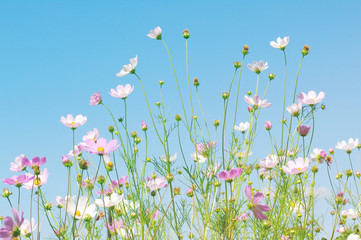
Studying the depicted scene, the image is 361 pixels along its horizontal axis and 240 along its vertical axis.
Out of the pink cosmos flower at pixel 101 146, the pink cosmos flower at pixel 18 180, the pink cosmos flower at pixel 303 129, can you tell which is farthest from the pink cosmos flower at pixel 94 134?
the pink cosmos flower at pixel 303 129

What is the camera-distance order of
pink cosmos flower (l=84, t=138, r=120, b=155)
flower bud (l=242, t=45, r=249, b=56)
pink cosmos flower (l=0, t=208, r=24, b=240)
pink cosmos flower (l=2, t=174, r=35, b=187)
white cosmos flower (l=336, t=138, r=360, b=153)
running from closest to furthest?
pink cosmos flower (l=0, t=208, r=24, b=240), pink cosmos flower (l=84, t=138, r=120, b=155), pink cosmos flower (l=2, t=174, r=35, b=187), flower bud (l=242, t=45, r=249, b=56), white cosmos flower (l=336, t=138, r=360, b=153)

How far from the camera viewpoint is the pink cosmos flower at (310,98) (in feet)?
Result: 5.75

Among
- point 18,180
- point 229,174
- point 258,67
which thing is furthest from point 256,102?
point 18,180

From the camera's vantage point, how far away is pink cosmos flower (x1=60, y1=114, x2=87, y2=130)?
1697 millimetres

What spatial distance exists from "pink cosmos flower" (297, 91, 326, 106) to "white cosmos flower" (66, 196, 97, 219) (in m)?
0.95

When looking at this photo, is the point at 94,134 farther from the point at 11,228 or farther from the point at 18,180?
the point at 11,228

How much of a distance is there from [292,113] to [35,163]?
104 centimetres

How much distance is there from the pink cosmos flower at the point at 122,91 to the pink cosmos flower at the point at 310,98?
28.8 inches

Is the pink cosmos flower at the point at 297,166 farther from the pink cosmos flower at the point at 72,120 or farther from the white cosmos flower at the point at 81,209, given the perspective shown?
the pink cosmos flower at the point at 72,120

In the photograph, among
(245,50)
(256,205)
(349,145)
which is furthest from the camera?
(349,145)

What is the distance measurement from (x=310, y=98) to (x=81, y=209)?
3.39 feet

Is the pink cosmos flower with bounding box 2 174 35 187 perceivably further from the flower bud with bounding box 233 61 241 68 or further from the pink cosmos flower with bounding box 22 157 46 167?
the flower bud with bounding box 233 61 241 68

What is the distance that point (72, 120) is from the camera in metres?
1.73

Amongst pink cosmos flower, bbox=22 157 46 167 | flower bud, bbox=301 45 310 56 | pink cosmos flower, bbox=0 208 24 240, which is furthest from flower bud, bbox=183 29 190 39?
pink cosmos flower, bbox=0 208 24 240
